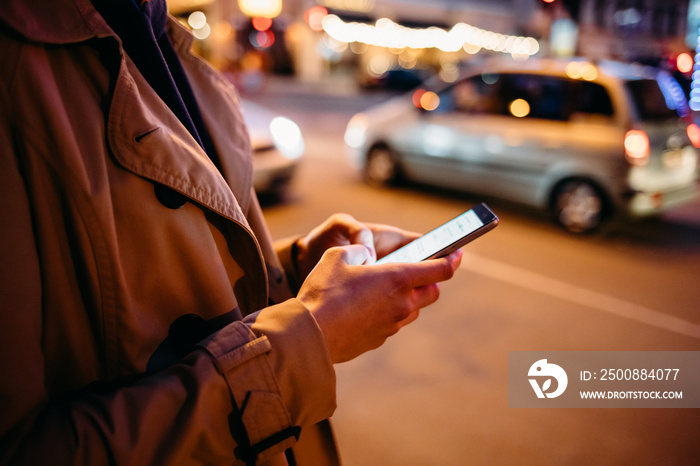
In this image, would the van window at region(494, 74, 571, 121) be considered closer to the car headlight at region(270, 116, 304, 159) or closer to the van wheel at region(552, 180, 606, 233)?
the van wheel at region(552, 180, 606, 233)

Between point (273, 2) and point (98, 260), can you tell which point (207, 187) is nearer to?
point (98, 260)

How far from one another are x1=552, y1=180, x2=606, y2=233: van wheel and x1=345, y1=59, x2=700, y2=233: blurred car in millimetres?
11

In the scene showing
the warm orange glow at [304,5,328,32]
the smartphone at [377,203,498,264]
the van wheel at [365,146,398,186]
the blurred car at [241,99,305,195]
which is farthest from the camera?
the warm orange glow at [304,5,328,32]

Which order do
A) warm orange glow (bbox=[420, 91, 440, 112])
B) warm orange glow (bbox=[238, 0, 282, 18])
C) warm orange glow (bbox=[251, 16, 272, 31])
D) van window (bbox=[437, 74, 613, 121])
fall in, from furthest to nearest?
1. warm orange glow (bbox=[251, 16, 272, 31])
2. warm orange glow (bbox=[238, 0, 282, 18])
3. warm orange glow (bbox=[420, 91, 440, 112])
4. van window (bbox=[437, 74, 613, 121])

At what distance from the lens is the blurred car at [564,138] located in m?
5.44

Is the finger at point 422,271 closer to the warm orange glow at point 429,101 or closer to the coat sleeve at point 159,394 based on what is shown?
the coat sleeve at point 159,394

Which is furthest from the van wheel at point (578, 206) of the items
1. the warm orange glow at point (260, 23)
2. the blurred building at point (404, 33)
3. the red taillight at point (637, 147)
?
the blurred building at point (404, 33)

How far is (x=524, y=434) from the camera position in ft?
8.93

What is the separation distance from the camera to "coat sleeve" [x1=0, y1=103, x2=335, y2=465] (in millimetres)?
673

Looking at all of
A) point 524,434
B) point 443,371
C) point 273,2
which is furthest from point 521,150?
point 273,2

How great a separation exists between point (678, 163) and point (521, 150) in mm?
1739

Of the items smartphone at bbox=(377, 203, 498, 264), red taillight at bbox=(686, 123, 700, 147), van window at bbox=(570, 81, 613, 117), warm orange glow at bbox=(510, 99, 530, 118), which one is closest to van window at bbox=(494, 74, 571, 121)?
warm orange glow at bbox=(510, 99, 530, 118)

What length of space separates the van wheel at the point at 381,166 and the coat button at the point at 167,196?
6.77 meters

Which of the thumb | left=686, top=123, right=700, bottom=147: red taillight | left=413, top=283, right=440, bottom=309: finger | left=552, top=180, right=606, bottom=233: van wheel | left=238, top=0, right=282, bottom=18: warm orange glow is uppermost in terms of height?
left=238, top=0, right=282, bottom=18: warm orange glow
